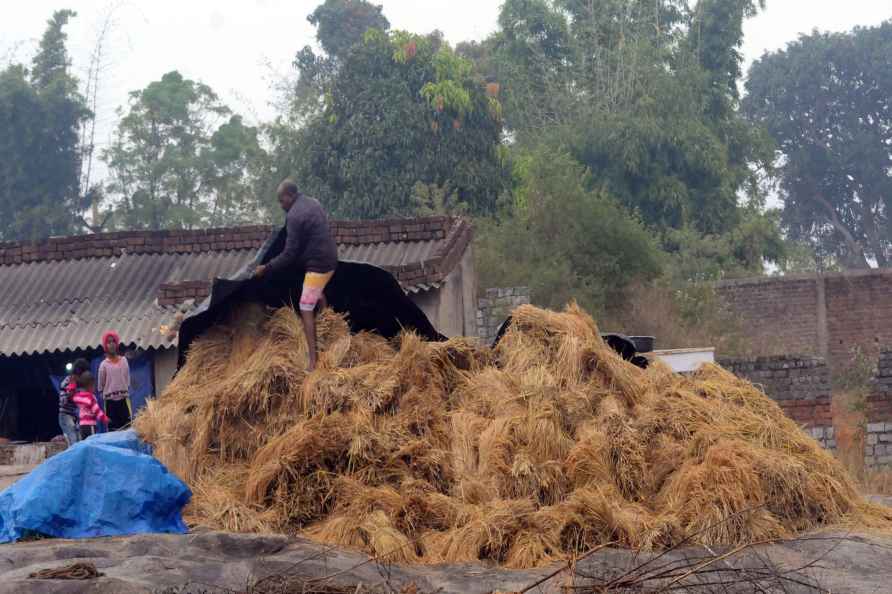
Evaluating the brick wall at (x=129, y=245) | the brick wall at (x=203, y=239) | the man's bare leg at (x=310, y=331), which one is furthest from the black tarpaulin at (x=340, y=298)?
the brick wall at (x=129, y=245)

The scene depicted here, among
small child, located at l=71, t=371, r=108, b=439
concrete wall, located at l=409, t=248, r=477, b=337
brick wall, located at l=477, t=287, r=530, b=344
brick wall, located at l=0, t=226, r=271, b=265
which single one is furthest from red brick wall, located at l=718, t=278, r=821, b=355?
small child, located at l=71, t=371, r=108, b=439

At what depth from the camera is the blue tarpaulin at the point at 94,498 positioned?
655 centimetres

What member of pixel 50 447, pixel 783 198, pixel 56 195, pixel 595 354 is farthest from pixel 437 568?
pixel 783 198

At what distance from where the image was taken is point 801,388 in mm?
13273

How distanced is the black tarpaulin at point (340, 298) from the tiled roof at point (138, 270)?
4.94 metres

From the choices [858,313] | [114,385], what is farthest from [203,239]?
[858,313]

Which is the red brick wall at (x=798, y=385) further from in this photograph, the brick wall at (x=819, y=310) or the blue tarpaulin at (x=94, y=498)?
the brick wall at (x=819, y=310)

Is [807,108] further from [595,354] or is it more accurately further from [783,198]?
[595,354]

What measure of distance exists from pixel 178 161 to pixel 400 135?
1037cm

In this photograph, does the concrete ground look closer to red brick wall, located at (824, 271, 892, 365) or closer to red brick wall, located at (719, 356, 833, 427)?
red brick wall, located at (719, 356, 833, 427)

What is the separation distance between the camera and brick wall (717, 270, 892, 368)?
70.9 feet

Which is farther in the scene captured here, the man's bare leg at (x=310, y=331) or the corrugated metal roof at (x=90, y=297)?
the corrugated metal roof at (x=90, y=297)

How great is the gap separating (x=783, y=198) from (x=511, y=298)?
24546mm

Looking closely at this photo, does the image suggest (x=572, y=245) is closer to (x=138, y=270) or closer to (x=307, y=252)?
(x=138, y=270)
